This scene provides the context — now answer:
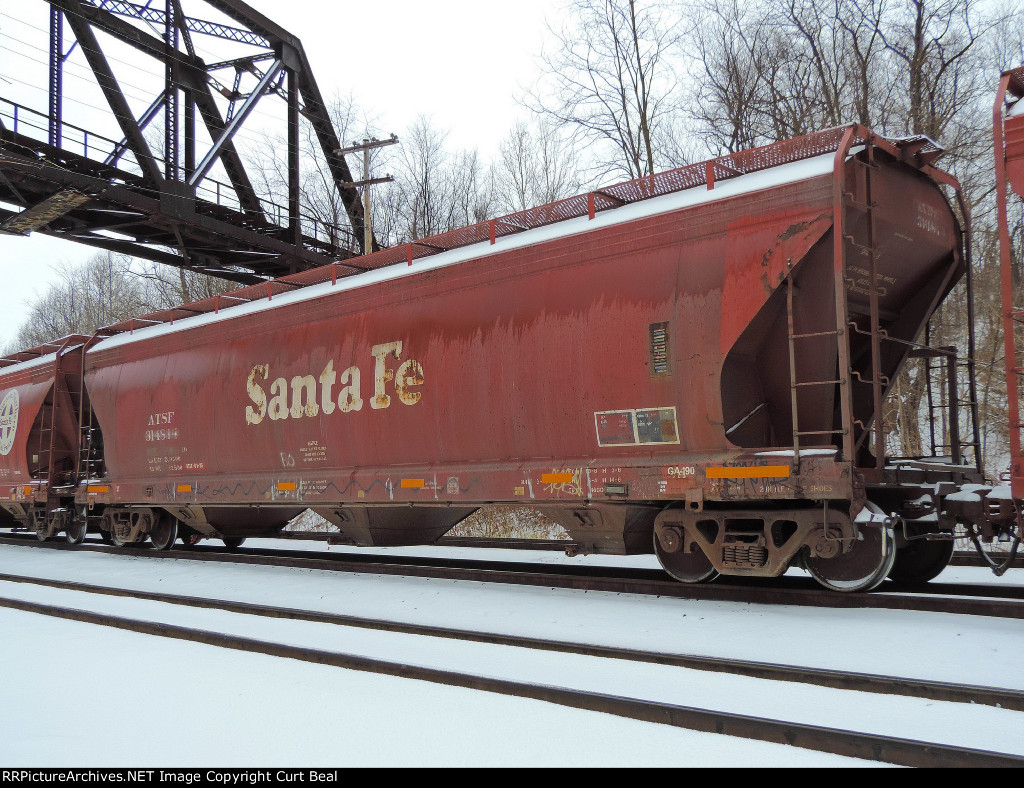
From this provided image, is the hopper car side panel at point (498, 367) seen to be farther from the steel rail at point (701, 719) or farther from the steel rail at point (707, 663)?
the steel rail at point (701, 719)

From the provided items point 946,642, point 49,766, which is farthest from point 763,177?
point 49,766

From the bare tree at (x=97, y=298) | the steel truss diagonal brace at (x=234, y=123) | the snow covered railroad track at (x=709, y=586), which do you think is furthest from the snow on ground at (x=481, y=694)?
the bare tree at (x=97, y=298)

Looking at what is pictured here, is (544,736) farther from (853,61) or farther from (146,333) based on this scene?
(853,61)

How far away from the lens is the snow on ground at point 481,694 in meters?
3.56

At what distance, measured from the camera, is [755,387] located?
7.14 metres

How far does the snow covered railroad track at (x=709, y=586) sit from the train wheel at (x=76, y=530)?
15.0 ft

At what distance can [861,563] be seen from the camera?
6738 mm

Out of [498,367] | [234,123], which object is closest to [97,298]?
[234,123]

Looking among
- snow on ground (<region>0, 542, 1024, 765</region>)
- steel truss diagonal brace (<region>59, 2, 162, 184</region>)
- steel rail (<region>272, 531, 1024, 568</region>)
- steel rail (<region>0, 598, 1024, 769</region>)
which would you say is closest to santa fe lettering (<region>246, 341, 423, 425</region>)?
steel rail (<region>272, 531, 1024, 568</region>)

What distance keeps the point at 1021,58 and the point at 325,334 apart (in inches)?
598

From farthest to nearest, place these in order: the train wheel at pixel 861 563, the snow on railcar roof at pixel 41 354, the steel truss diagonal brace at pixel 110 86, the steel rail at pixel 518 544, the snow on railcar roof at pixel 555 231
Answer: the steel truss diagonal brace at pixel 110 86, the snow on railcar roof at pixel 41 354, the steel rail at pixel 518 544, the snow on railcar roof at pixel 555 231, the train wheel at pixel 861 563

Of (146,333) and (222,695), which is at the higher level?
(146,333)

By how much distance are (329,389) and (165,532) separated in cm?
581

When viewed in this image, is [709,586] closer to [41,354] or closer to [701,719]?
[701,719]
